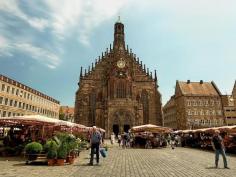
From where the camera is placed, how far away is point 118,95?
160 ft

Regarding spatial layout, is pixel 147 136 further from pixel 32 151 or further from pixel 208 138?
pixel 32 151

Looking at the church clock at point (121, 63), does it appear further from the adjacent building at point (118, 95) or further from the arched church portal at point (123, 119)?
the arched church portal at point (123, 119)

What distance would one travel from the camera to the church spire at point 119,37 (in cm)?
5710

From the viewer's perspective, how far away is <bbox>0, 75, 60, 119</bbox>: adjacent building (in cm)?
4643

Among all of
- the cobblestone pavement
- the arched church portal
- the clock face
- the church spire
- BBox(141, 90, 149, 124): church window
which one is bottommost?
the cobblestone pavement

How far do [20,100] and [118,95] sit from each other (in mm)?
22349

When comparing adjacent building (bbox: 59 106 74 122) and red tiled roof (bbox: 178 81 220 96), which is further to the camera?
adjacent building (bbox: 59 106 74 122)

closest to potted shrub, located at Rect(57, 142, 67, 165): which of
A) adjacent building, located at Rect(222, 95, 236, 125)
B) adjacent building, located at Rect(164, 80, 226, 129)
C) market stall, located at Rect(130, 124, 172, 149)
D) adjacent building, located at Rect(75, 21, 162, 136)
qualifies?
market stall, located at Rect(130, 124, 172, 149)

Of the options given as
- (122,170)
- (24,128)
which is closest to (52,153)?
(122,170)

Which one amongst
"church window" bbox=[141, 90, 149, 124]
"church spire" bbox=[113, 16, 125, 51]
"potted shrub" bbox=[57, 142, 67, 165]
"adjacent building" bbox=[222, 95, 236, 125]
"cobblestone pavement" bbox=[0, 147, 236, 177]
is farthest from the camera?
"adjacent building" bbox=[222, 95, 236, 125]

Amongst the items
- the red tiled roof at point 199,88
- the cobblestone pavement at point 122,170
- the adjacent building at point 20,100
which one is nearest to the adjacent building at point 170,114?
the red tiled roof at point 199,88

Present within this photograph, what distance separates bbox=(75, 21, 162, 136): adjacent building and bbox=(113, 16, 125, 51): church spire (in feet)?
14.7

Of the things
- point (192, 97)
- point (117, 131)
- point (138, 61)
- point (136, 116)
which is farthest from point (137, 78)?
point (192, 97)

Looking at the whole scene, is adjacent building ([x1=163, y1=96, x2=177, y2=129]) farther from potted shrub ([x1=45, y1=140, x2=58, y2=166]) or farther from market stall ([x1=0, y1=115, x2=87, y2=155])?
potted shrub ([x1=45, y1=140, x2=58, y2=166])
